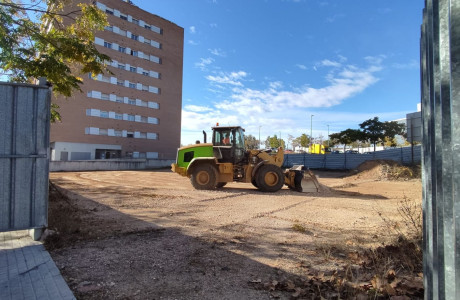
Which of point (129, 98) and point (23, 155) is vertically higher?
point (129, 98)

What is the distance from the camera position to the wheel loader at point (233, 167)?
12.8 meters

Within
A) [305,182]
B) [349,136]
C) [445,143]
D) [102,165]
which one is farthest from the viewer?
[349,136]

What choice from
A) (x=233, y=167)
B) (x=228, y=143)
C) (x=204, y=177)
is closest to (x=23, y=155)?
(x=204, y=177)

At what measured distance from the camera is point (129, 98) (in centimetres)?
4209

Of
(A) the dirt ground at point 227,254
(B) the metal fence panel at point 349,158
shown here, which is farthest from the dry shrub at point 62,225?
(B) the metal fence panel at point 349,158

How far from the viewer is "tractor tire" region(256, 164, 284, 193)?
12734 millimetres

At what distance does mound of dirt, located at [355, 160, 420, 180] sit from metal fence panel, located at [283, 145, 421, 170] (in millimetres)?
2483

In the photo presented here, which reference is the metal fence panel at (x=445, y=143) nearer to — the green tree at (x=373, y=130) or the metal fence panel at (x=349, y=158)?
the metal fence panel at (x=349, y=158)

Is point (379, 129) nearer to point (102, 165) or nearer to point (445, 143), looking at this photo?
point (102, 165)

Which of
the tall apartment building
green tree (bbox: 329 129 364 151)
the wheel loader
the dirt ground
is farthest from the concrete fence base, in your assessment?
green tree (bbox: 329 129 364 151)

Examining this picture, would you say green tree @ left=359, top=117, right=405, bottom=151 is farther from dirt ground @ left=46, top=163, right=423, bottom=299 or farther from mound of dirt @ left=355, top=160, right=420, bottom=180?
dirt ground @ left=46, top=163, right=423, bottom=299

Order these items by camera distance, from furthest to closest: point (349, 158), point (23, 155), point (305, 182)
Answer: point (349, 158), point (305, 182), point (23, 155)

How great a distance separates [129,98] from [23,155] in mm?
40339

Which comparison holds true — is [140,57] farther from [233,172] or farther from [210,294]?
[210,294]
